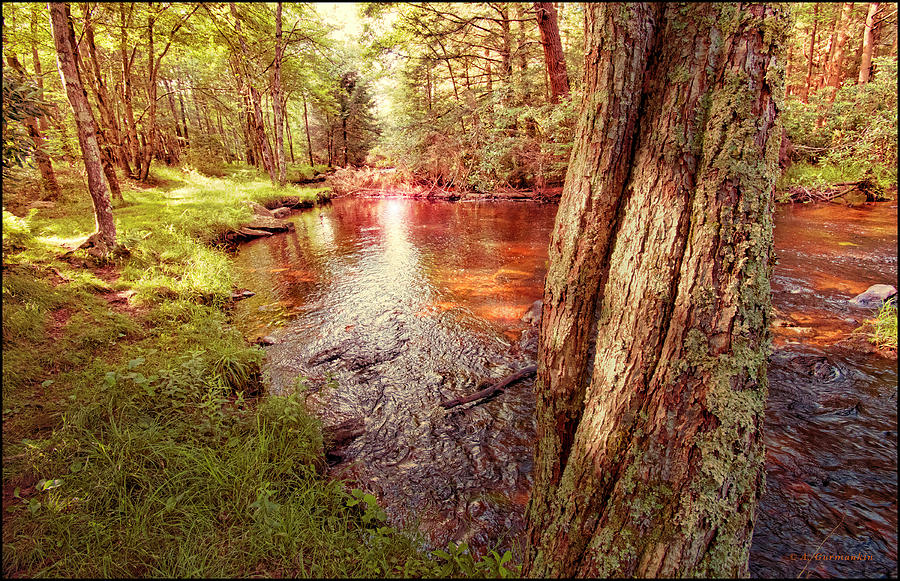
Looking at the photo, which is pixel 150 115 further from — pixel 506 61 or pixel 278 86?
pixel 506 61

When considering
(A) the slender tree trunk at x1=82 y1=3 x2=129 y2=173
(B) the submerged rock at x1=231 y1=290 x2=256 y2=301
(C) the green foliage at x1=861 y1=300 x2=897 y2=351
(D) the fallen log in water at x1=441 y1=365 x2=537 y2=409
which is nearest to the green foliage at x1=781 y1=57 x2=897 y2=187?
(C) the green foliage at x1=861 y1=300 x2=897 y2=351

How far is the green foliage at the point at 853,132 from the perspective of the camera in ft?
9.27

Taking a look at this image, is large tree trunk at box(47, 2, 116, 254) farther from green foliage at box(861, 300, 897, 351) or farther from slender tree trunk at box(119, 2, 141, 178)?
green foliage at box(861, 300, 897, 351)

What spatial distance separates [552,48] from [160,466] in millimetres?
10196

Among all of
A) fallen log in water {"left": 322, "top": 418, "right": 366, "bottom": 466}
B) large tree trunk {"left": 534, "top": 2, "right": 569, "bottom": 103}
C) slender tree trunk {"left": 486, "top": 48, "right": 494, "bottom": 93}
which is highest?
slender tree trunk {"left": 486, "top": 48, "right": 494, "bottom": 93}

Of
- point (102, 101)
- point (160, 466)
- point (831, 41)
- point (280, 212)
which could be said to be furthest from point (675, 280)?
point (831, 41)

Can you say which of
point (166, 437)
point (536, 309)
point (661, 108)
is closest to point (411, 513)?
point (166, 437)

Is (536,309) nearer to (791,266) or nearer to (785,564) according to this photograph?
(785,564)

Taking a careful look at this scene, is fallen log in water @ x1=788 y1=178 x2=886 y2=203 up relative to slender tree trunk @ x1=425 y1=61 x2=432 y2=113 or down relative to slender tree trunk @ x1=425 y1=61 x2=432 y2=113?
down

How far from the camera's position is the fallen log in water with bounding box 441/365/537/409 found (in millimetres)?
4086

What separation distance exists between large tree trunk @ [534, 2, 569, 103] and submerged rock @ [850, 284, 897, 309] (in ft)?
21.7

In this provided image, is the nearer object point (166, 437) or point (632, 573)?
point (632, 573)

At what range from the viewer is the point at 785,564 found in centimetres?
229

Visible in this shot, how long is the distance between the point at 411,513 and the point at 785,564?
2479mm
